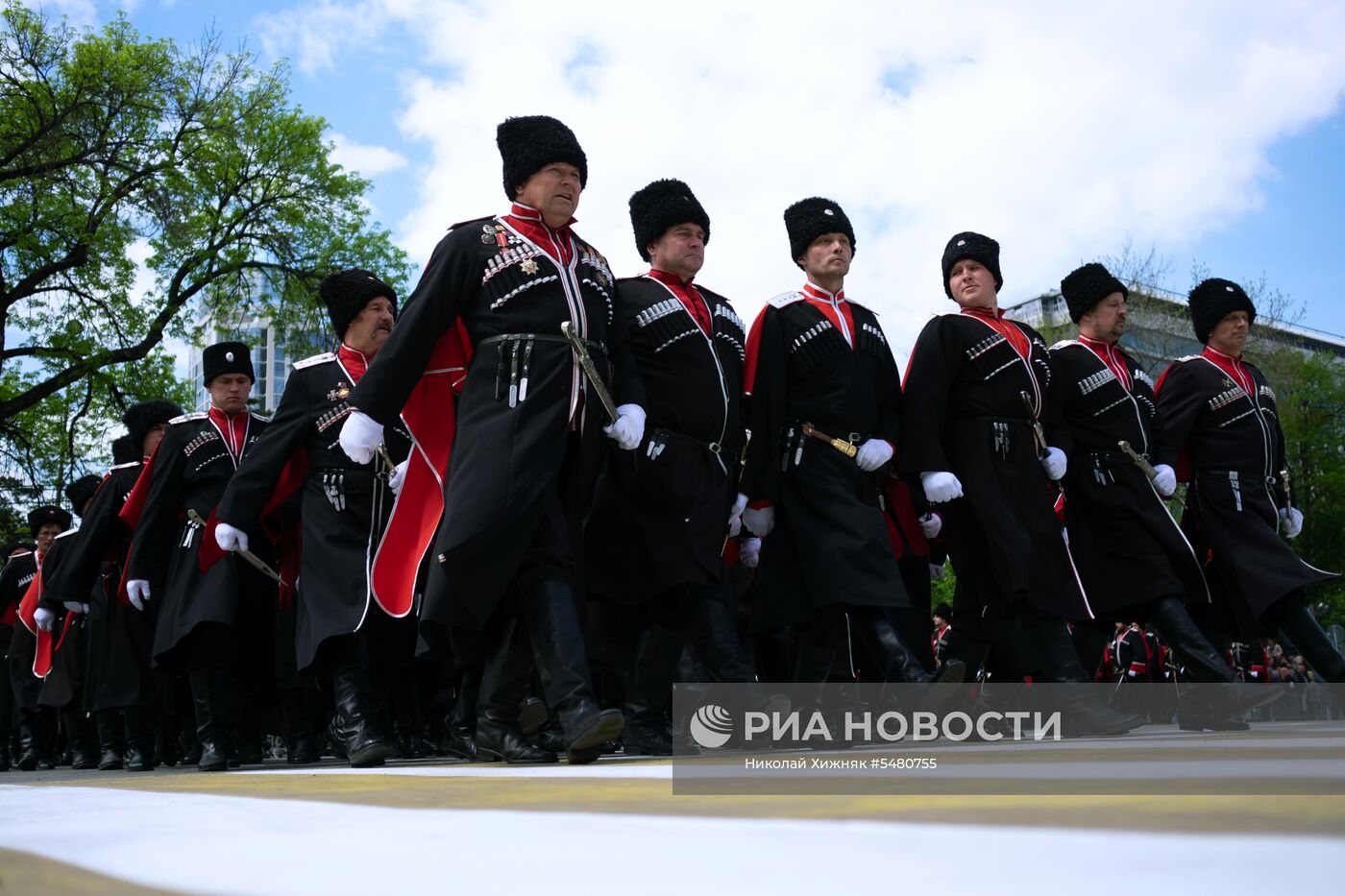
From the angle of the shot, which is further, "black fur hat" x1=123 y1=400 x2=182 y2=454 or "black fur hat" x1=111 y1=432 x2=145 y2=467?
"black fur hat" x1=111 y1=432 x2=145 y2=467

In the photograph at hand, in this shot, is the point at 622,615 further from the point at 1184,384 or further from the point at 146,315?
the point at 146,315

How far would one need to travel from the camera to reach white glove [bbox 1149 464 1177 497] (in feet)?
23.6

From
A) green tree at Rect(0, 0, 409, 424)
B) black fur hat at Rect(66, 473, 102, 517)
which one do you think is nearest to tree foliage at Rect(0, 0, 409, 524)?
green tree at Rect(0, 0, 409, 424)

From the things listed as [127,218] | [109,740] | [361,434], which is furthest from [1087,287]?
[127,218]

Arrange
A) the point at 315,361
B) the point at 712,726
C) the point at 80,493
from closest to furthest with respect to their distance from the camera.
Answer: the point at 712,726
the point at 315,361
the point at 80,493

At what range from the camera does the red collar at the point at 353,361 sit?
21.1 ft

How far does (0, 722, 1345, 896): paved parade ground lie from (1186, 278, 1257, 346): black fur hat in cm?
620

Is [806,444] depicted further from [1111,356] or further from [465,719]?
[1111,356]

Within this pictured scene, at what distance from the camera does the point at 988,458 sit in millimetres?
6426

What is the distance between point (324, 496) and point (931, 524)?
3.06 m

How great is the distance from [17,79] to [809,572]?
760 inches

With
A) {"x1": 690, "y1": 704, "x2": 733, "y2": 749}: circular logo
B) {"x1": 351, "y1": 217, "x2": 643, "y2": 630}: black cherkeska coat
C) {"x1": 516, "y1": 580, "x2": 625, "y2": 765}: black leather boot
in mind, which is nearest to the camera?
{"x1": 516, "y1": 580, "x2": 625, "y2": 765}: black leather boot

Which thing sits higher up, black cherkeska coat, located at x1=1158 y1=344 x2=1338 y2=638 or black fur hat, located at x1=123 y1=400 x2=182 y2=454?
black fur hat, located at x1=123 y1=400 x2=182 y2=454

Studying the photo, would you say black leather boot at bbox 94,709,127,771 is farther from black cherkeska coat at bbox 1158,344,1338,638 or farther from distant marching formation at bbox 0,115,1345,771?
black cherkeska coat at bbox 1158,344,1338,638
